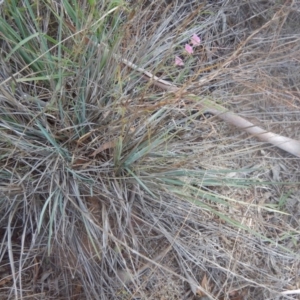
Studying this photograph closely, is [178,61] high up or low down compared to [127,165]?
up

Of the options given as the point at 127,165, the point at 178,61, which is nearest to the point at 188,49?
the point at 178,61

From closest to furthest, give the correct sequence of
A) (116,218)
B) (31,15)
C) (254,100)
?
(31,15) → (116,218) → (254,100)

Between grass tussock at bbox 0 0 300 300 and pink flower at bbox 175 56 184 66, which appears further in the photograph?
pink flower at bbox 175 56 184 66

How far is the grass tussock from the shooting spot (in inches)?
45.2

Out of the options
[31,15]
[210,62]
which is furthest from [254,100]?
[31,15]

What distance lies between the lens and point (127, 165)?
1.19 meters

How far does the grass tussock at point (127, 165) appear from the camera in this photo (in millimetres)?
1147

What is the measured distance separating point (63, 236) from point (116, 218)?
0.49ft

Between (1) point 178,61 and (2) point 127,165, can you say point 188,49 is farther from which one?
(2) point 127,165

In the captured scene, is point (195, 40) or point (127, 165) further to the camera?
point (195, 40)

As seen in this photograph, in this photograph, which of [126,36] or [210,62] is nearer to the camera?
[126,36]

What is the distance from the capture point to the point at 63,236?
44.9 inches

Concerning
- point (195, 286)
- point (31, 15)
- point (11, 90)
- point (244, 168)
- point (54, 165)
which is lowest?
point (195, 286)

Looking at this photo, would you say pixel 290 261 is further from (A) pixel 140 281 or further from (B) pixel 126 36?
(B) pixel 126 36
